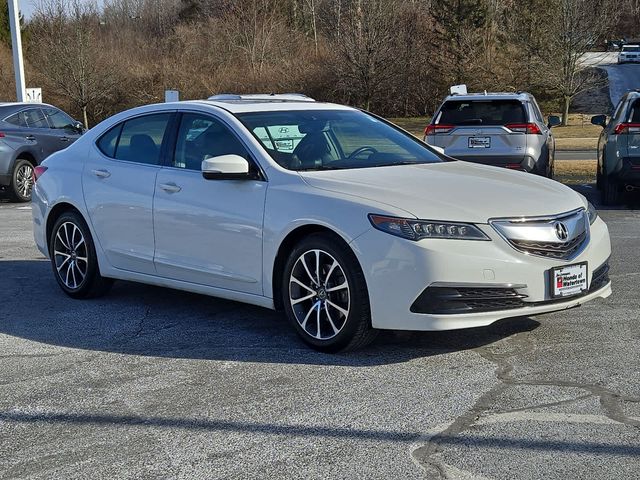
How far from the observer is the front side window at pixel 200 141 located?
21.9ft

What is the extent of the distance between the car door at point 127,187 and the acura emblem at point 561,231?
291cm

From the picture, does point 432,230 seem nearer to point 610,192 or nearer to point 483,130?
point 483,130

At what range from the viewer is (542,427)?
4484 mm

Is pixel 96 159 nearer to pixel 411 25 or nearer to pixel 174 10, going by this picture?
pixel 411 25

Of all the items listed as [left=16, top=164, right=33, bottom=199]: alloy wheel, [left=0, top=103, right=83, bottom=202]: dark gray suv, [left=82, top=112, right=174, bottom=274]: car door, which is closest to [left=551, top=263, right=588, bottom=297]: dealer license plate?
[left=82, top=112, right=174, bottom=274]: car door

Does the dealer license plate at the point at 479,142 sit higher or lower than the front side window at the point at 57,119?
lower

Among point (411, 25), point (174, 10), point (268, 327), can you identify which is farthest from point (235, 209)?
point (174, 10)

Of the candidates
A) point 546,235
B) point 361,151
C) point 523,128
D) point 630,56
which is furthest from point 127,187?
point 630,56

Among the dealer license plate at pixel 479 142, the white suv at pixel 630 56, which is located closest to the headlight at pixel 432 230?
the dealer license plate at pixel 479 142

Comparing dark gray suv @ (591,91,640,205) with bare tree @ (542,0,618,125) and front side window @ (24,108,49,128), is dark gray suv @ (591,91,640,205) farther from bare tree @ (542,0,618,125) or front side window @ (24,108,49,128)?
bare tree @ (542,0,618,125)

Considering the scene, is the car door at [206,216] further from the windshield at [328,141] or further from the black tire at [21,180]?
the black tire at [21,180]

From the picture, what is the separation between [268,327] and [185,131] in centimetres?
157

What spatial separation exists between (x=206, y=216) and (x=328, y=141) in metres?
1.03

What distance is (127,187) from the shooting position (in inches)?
283
